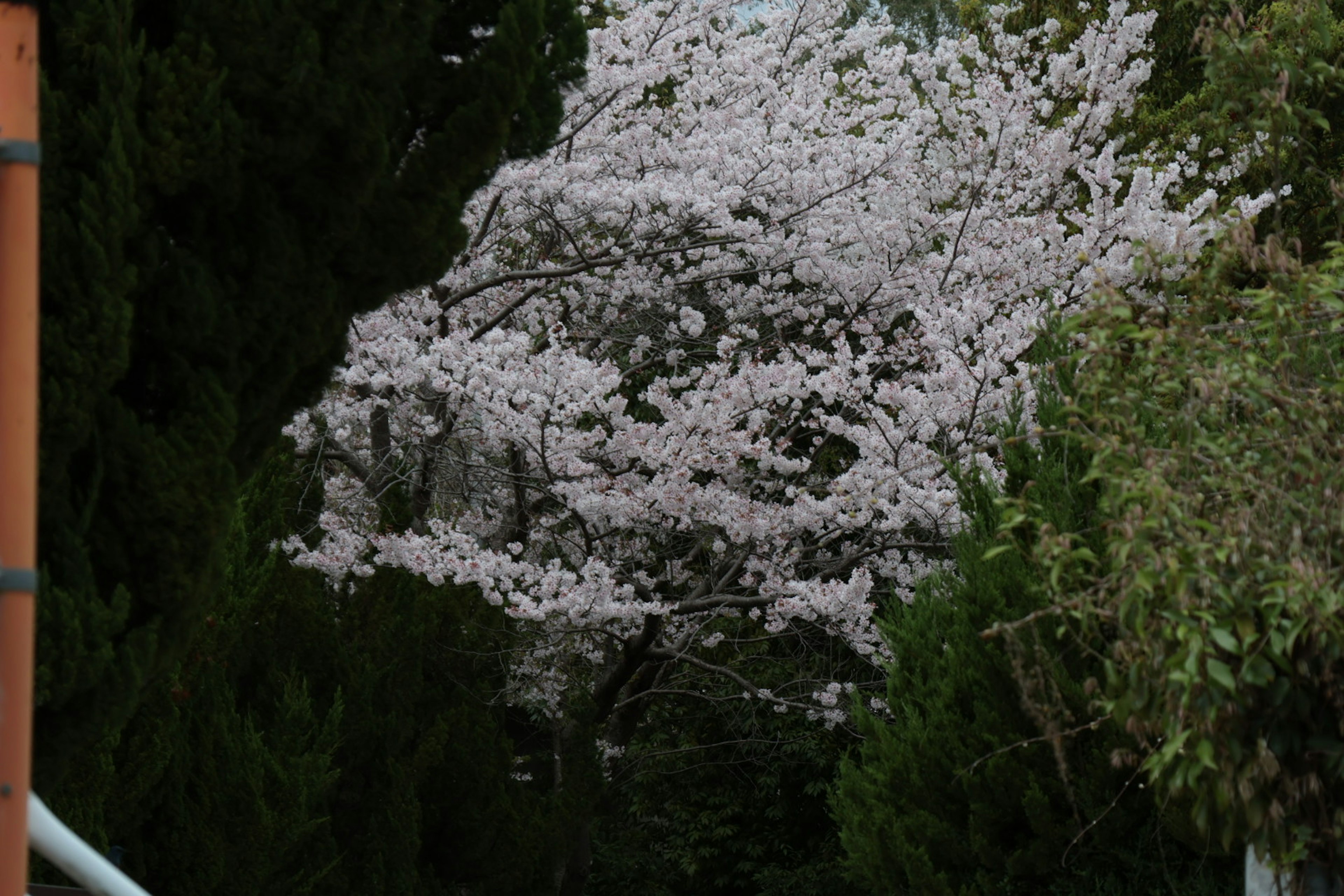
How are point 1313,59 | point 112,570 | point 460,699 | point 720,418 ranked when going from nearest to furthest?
point 112,570
point 1313,59
point 720,418
point 460,699

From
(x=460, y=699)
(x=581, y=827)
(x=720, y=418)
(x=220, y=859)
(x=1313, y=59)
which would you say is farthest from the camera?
(x=581, y=827)

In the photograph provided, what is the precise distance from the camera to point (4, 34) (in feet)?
5.31

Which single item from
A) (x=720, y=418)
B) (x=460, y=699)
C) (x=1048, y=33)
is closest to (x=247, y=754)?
(x=460, y=699)

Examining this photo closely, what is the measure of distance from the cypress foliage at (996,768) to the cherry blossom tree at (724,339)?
0.70 m

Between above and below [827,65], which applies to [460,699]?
below

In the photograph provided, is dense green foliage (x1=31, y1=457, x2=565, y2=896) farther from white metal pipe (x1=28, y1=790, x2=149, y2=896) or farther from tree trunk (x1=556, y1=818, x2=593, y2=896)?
white metal pipe (x1=28, y1=790, x2=149, y2=896)

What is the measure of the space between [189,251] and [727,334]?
17.3ft

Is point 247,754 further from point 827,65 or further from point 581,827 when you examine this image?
point 827,65

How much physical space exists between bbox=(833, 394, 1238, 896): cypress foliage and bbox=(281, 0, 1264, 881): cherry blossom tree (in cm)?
70

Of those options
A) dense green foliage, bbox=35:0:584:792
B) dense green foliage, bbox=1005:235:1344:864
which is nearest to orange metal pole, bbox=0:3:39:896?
dense green foliage, bbox=35:0:584:792

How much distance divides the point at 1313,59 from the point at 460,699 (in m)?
5.46

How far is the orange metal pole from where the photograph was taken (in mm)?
1499

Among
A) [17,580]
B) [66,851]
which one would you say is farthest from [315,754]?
[17,580]

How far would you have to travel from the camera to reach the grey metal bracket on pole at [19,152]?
61.0 inches
